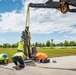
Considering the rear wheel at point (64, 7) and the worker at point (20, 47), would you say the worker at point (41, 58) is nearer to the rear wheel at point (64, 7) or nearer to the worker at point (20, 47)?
the worker at point (20, 47)

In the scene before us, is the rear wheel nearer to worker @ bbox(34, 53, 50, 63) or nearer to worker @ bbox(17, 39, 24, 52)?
worker @ bbox(17, 39, 24, 52)

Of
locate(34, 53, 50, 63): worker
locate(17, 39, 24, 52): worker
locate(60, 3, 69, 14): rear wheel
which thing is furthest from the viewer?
locate(34, 53, 50, 63): worker

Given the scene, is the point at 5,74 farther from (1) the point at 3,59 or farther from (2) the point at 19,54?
(1) the point at 3,59

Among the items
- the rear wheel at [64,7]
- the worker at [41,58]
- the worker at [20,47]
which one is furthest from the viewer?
the worker at [41,58]

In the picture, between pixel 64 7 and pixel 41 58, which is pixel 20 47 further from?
pixel 64 7

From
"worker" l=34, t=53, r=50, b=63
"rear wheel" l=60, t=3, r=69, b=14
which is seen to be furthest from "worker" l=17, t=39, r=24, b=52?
"rear wheel" l=60, t=3, r=69, b=14

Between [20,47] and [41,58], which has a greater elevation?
[20,47]

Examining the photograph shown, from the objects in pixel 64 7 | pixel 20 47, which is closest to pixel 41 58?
pixel 20 47

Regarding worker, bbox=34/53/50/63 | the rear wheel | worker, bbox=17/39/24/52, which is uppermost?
the rear wheel

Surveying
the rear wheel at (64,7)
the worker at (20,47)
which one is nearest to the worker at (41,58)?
the worker at (20,47)

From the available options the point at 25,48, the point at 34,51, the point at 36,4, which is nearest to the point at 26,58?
the point at 25,48

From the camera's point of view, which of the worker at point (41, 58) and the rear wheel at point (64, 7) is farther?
the worker at point (41, 58)

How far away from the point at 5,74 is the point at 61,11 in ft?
15.1

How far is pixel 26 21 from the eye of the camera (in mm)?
16406
